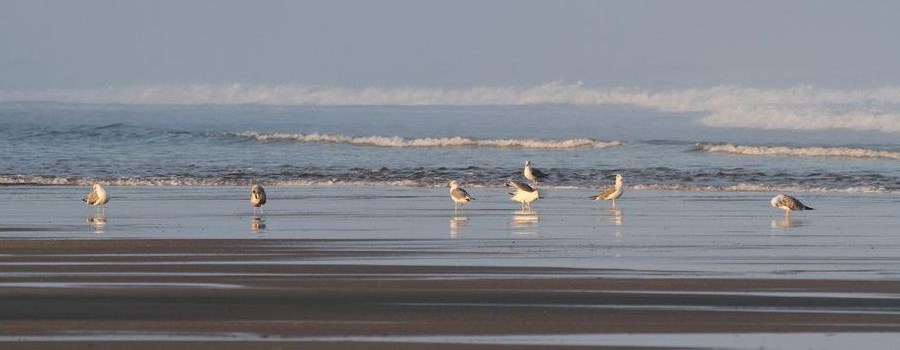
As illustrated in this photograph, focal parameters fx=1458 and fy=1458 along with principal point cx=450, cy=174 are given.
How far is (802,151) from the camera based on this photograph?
2820 centimetres

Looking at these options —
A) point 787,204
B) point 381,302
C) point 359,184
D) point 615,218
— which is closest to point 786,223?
point 787,204

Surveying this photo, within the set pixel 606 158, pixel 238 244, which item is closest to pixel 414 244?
pixel 238 244

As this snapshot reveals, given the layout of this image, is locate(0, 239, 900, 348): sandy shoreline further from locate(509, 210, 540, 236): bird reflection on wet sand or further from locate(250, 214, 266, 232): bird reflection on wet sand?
locate(509, 210, 540, 236): bird reflection on wet sand

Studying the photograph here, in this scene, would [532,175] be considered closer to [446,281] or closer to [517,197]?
[517,197]

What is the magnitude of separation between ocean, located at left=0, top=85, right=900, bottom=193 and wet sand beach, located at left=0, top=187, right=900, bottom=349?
22.7 feet

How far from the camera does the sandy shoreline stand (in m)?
6.59

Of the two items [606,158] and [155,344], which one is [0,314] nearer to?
[155,344]

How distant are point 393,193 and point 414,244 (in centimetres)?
701

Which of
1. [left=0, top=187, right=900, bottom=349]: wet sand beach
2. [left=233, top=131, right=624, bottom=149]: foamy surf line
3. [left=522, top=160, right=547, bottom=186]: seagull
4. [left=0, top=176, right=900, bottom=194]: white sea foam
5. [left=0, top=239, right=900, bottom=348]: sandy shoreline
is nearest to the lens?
[left=0, top=187, right=900, bottom=349]: wet sand beach

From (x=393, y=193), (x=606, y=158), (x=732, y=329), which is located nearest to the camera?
(x=732, y=329)

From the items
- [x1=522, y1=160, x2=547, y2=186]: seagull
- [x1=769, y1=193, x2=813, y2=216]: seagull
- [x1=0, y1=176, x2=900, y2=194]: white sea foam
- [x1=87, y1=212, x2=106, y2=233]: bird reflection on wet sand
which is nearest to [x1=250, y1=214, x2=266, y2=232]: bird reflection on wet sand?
[x1=87, y1=212, x2=106, y2=233]: bird reflection on wet sand

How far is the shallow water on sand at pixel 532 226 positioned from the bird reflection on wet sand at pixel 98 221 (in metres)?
0.02

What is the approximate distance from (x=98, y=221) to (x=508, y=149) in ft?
63.0

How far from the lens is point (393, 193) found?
17781 millimetres
